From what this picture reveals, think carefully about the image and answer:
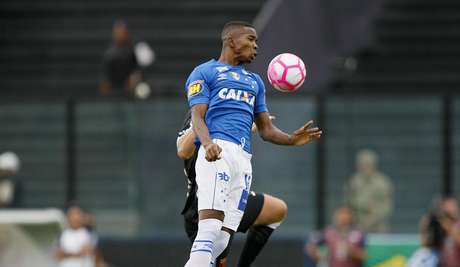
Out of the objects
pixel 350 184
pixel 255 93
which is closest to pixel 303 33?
pixel 350 184

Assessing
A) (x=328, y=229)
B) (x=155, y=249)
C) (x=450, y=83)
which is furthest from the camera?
(x=450, y=83)

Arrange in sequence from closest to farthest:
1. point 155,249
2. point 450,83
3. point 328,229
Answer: point 328,229 < point 155,249 < point 450,83

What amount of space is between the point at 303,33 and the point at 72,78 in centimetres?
479

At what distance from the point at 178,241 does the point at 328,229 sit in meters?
2.35

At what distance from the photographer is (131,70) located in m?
19.5

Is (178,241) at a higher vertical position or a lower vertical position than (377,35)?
lower

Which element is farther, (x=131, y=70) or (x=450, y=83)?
(x=450, y=83)

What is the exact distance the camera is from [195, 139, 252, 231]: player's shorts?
9.49m

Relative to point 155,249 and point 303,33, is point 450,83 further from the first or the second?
point 155,249

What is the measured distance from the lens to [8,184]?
60.0 ft

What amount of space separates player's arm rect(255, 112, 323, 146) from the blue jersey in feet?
0.91

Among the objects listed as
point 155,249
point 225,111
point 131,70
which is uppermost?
point 131,70

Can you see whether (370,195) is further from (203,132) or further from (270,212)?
(203,132)

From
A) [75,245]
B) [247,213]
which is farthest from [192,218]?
[75,245]
